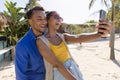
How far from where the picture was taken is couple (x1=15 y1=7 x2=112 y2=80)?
2.09m

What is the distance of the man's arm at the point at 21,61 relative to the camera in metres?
2.14

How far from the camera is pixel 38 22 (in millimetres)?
2158

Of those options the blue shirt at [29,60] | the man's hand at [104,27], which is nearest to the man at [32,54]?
the blue shirt at [29,60]

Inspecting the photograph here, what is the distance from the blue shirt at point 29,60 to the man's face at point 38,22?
0.15 feet

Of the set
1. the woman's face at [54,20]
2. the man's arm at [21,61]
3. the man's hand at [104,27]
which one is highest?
the woman's face at [54,20]

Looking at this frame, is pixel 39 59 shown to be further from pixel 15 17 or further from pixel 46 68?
pixel 15 17

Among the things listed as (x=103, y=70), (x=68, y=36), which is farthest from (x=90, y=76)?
(x=68, y=36)

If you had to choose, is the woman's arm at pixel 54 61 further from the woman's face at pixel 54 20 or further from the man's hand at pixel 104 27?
the man's hand at pixel 104 27

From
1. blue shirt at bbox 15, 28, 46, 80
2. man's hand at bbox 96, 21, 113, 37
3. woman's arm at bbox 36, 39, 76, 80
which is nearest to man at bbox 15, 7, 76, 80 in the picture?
blue shirt at bbox 15, 28, 46, 80

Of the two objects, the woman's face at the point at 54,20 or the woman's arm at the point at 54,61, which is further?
the woman's face at the point at 54,20

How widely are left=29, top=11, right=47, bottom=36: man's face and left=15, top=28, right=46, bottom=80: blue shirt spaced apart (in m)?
0.05

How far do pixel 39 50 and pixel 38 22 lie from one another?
9.9 inches

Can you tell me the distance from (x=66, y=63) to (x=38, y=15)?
0.45 meters

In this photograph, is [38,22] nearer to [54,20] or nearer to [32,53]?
[54,20]
